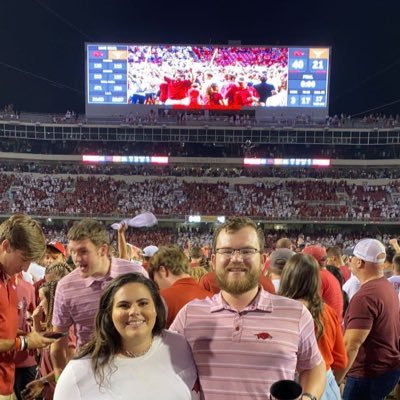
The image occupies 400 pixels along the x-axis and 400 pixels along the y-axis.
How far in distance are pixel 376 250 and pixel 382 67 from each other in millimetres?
72969

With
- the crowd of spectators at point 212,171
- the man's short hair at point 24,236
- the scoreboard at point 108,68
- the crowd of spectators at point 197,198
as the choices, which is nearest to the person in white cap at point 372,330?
the man's short hair at point 24,236

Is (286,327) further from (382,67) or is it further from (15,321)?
(382,67)

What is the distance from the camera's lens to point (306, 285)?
9.42 feet

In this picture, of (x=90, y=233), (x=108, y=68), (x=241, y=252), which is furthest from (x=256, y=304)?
(x=108, y=68)

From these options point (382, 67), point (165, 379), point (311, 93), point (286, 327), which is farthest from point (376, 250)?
point (382, 67)

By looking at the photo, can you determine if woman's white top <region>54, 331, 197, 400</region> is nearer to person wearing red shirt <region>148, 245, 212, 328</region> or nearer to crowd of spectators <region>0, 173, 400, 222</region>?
person wearing red shirt <region>148, 245, 212, 328</region>

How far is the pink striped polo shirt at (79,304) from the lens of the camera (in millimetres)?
3217

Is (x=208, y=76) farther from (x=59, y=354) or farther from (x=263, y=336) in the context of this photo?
(x=263, y=336)

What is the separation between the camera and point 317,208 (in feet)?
113

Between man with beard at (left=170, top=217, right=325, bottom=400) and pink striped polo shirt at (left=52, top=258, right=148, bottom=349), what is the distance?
1.26 m

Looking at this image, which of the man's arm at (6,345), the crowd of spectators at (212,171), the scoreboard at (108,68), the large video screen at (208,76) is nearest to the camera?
the man's arm at (6,345)

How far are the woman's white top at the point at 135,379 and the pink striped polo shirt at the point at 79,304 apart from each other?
50.9 inches

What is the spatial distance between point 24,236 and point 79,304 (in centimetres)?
76

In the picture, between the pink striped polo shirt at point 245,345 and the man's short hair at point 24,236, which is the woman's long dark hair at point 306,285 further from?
the man's short hair at point 24,236
